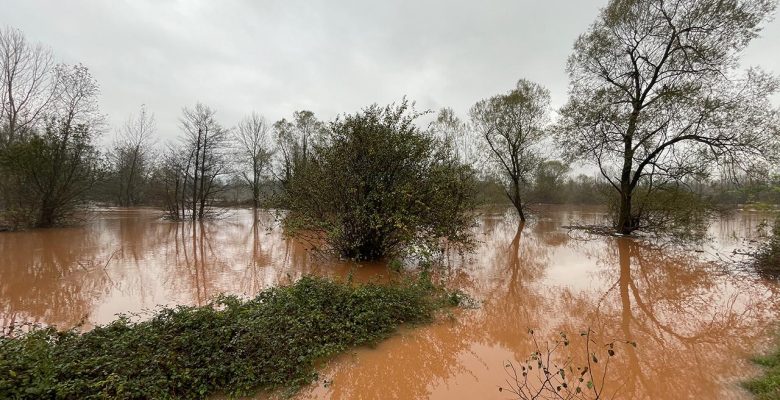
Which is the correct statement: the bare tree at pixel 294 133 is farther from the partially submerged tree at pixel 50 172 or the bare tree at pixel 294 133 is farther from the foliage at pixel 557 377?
the foliage at pixel 557 377

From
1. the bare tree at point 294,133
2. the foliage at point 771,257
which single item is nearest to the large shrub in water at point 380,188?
the foliage at point 771,257

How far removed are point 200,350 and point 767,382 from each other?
6128mm

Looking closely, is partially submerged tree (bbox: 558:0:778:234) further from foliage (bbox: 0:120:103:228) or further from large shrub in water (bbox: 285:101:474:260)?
foliage (bbox: 0:120:103:228)

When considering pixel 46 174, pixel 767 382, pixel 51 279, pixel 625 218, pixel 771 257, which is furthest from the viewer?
pixel 625 218

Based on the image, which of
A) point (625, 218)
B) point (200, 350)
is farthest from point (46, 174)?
point (625, 218)

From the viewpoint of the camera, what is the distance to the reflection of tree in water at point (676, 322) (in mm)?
3758

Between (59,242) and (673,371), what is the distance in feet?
58.5

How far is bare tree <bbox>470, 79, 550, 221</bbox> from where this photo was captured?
22953mm

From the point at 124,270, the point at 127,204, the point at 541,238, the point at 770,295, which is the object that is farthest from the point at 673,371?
the point at 127,204

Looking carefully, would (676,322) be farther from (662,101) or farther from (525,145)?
(525,145)

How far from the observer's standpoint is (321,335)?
14.1ft

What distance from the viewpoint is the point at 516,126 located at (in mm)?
23203

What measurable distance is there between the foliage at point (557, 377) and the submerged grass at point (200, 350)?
176 cm

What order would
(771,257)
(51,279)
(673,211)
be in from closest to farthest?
1. (51,279)
2. (771,257)
3. (673,211)
